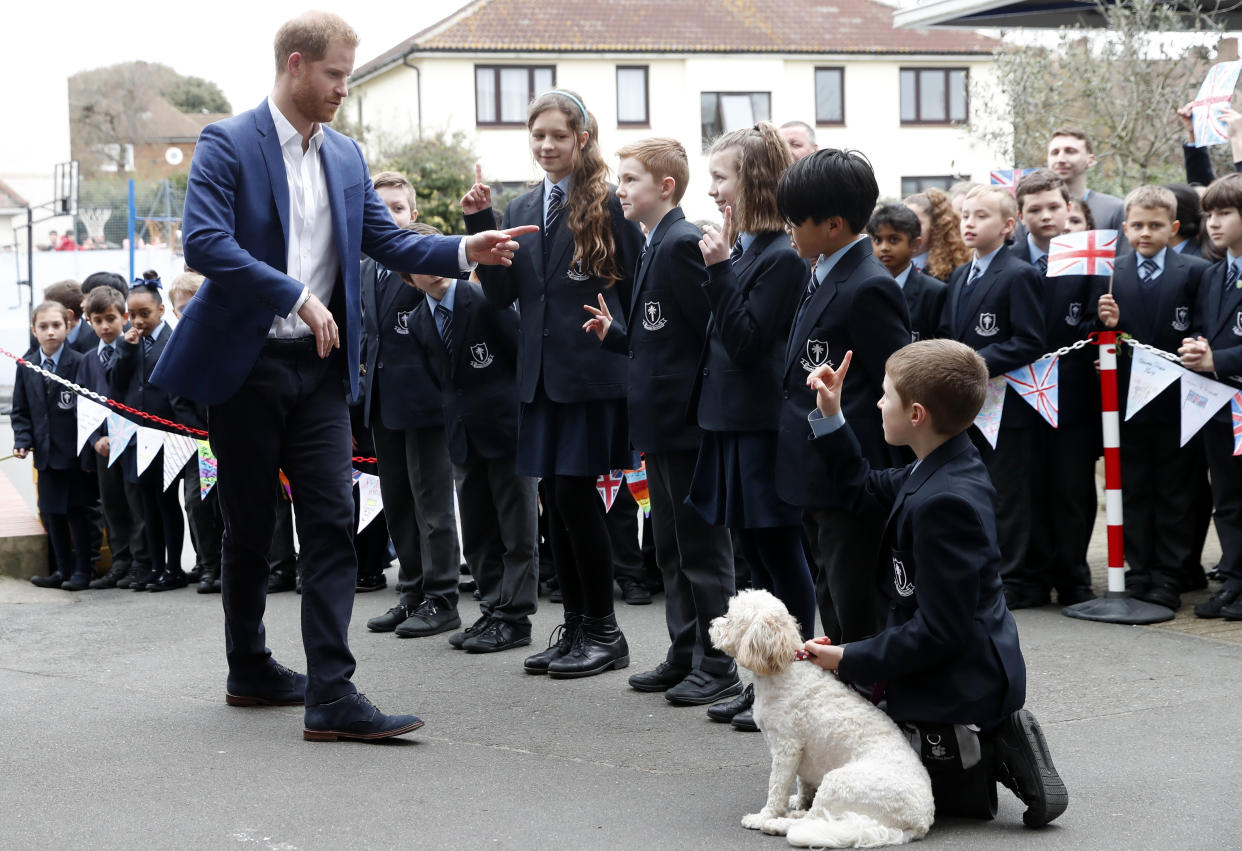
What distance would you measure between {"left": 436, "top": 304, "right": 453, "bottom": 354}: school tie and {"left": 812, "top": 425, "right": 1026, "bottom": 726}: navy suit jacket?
3318 millimetres

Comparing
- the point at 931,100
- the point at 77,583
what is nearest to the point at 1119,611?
the point at 77,583

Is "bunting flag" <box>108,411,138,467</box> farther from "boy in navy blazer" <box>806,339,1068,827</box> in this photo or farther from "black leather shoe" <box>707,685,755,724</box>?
"boy in navy blazer" <box>806,339,1068,827</box>

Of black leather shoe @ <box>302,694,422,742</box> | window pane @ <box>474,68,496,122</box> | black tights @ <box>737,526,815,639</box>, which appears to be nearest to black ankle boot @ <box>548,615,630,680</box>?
black leather shoe @ <box>302,694,422,742</box>

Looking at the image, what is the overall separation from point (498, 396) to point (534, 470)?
91 centimetres

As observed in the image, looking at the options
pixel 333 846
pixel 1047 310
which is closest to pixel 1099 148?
pixel 1047 310

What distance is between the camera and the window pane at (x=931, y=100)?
4744cm

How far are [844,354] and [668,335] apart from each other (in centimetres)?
102

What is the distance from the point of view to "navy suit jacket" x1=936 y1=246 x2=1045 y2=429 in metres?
7.21

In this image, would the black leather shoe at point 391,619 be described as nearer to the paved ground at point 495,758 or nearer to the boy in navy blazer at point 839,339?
the paved ground at point 495,758

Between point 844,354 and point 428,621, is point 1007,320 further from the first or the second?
point 428,621

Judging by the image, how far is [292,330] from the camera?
523cm

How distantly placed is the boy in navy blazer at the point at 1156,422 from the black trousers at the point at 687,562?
9.02 ft

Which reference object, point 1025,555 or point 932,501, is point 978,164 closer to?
point 1025,555

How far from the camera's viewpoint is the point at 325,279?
5.34 meters
